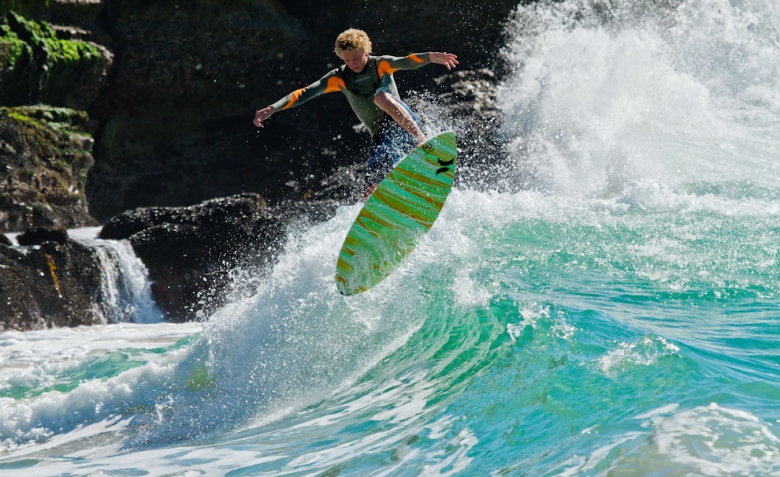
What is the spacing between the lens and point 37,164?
14.0 metres

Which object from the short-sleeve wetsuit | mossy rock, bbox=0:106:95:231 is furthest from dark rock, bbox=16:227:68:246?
the short-sleeve wetsuit

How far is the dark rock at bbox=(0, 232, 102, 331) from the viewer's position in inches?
414

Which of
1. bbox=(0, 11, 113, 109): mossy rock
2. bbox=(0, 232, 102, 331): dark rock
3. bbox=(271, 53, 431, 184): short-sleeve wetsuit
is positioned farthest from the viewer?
bbox=(0, 11, 113, 109): mossy rock

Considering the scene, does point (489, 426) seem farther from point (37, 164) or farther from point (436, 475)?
point (37, 164)

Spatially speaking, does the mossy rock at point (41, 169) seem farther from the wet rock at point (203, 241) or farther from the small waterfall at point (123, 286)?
the small waterfall at point (123, 286)

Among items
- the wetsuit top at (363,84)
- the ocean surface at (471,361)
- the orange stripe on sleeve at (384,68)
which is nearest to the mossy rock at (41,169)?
the ocean surface at (471,361)

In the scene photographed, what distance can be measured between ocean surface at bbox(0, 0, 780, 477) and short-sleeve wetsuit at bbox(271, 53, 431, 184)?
96 centimetres

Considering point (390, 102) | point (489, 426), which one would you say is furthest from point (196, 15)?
point (489, 426)

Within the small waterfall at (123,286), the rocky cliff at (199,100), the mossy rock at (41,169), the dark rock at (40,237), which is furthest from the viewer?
the rocky cliff at (199,100)

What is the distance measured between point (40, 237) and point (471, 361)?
797 cm

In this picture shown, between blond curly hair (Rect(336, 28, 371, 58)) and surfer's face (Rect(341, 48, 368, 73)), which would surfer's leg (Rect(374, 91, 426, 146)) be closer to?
surfer's face (Rect(341, 48, 368, 73))

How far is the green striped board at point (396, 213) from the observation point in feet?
20.5

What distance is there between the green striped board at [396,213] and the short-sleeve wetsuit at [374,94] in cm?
48

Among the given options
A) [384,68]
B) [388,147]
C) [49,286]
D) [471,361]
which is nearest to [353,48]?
[384,68]
